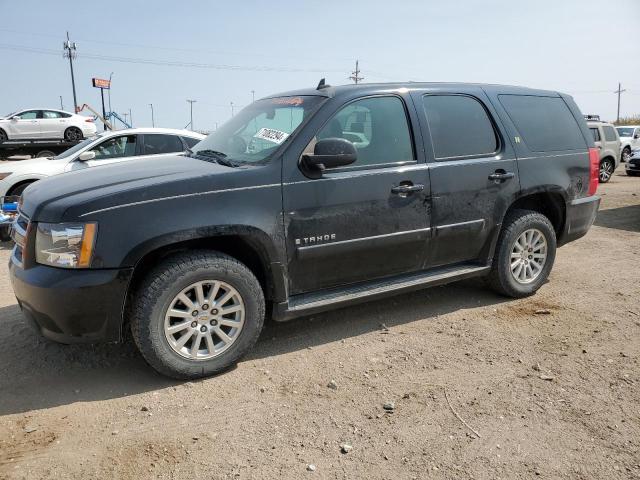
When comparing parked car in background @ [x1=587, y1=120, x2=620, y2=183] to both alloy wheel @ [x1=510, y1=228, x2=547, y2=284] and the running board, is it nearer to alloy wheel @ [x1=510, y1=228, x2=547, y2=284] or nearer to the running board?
alloy wheel @ [x1=510, y1=228, x2=547, y2=284]

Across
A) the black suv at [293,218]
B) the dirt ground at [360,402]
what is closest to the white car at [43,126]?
the dirt ground at [360,402]

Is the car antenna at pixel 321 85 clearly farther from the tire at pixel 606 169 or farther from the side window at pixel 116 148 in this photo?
the tire at pixel 606 169

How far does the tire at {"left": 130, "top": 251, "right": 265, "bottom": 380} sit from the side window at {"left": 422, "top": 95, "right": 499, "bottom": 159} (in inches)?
75.1

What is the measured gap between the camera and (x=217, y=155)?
4.02 metres

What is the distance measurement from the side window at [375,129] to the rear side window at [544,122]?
1255 millimetres

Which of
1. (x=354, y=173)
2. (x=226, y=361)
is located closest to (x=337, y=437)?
(x=226, y=361)

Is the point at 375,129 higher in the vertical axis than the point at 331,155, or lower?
higher

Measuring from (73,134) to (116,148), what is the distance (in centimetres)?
1449

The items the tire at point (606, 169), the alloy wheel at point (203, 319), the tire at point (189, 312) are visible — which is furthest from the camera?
the tire at point (606, 169)

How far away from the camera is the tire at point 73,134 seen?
67.6ft

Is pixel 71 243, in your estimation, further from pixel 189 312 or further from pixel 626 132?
pixel 626 132

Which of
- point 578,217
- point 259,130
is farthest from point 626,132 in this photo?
point 259,130

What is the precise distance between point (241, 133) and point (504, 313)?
8.98 ft

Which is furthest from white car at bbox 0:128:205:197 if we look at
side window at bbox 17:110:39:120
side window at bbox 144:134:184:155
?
side window at bbox 17:110:39:120
